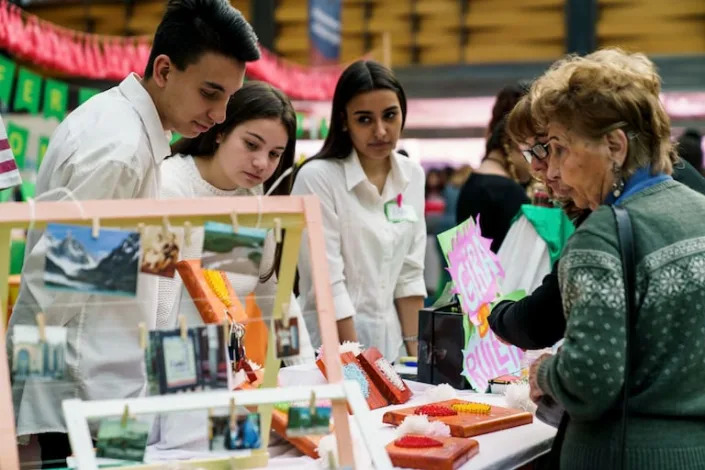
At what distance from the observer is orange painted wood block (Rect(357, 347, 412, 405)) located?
246 cm

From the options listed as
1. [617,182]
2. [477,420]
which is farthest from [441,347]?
[617,182]

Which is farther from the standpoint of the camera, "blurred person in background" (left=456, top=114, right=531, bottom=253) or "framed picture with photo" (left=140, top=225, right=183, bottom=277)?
"blurred person in background" (left=456, top=114, right=531, bottom=253)

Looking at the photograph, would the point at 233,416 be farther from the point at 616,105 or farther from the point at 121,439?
the point at 616,105

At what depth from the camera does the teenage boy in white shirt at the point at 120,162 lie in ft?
5.22

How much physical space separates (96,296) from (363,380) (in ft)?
3.28

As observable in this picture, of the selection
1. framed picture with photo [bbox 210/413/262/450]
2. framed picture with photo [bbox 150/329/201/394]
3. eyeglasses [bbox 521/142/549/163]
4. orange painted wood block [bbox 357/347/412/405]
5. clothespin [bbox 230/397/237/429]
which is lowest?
orange painted wood block [bbox 357/347/412/405]

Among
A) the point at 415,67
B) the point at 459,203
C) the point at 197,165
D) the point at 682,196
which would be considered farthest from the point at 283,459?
the point at 415,67

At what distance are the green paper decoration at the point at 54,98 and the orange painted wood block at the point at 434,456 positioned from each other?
3631 millimetres

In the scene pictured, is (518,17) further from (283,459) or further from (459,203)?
(283,459)

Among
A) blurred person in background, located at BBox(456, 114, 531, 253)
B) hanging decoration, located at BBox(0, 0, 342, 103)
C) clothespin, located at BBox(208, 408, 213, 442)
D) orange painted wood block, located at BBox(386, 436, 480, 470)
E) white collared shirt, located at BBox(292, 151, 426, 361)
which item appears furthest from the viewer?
hanging decoration, located at BBox(0, 0, 342, 103)

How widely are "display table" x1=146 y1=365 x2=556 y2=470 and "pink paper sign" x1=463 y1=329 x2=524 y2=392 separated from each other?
280mm

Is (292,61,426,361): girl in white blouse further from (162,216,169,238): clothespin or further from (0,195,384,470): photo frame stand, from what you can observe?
(162,216,169,238): clothespin

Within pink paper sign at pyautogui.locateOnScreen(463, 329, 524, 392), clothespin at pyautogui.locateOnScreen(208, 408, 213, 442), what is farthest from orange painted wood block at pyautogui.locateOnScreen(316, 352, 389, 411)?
clothespin at pyautogui.locateOnScreen(208, 408, 213, 442)

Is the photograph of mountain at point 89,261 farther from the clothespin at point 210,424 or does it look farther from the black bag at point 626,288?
the black bag at point 626,288
